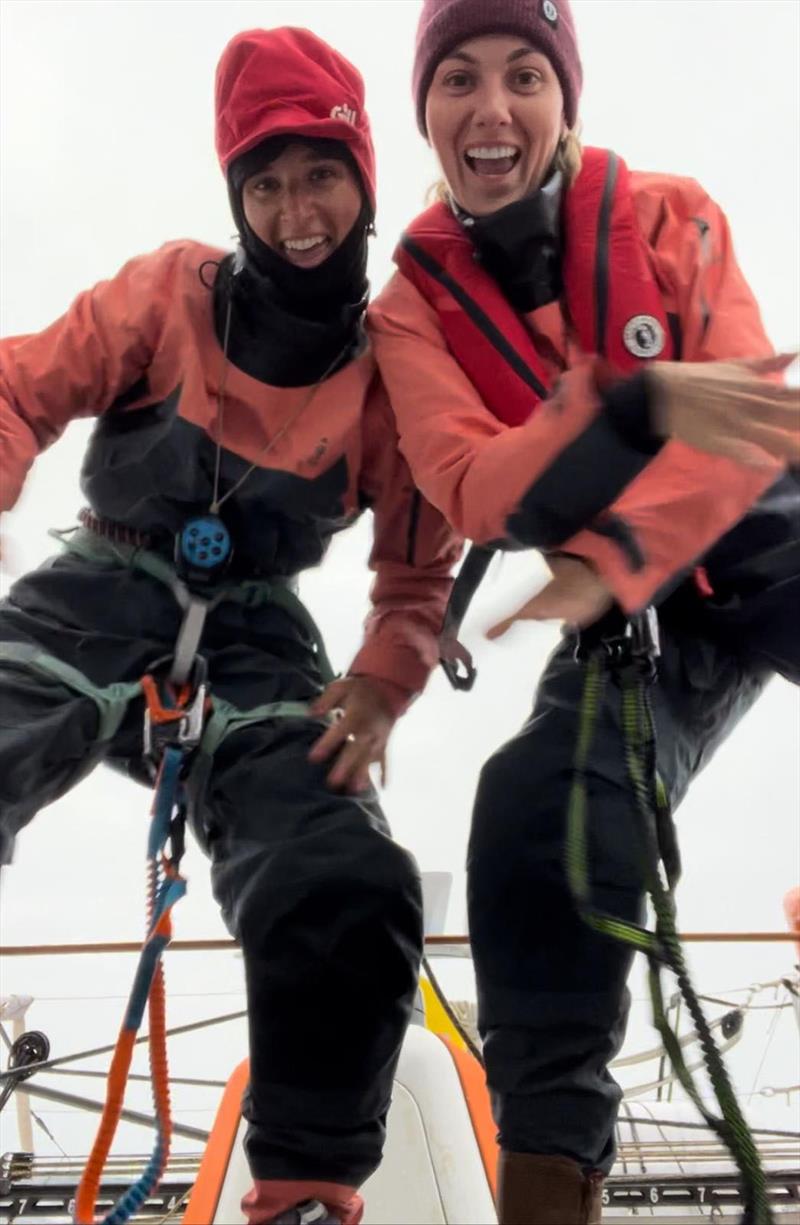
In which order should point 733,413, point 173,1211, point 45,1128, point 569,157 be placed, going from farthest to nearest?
point 45,1128
point 173,1211
point 569,157
point 733,413

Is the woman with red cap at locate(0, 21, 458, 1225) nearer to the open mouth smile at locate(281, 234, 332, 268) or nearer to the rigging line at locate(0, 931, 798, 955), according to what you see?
the open mouth smile at locate(281, 234, 332, 268)

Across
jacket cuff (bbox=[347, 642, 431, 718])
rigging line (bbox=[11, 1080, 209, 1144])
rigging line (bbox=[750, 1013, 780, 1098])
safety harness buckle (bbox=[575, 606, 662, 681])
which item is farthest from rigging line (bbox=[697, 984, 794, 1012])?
safety harness buckle (bbox=[575, 606, 662, 681])

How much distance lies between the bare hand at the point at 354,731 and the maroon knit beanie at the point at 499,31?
58 cm

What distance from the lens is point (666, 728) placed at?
838 millimetres

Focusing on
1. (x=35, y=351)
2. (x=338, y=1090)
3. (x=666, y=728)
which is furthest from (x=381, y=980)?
(x=35, y=351)

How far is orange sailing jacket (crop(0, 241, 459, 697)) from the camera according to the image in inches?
40.4

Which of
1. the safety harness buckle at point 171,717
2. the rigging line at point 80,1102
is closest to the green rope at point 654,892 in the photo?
A: the safety harness buckle at point 171,717

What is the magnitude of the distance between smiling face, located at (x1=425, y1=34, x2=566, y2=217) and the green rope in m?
0.51

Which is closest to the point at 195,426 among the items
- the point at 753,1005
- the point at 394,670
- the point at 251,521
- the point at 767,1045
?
the point at 251,521

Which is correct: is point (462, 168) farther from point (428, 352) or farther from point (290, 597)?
point (290, 597)

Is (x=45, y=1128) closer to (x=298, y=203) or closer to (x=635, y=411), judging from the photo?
(x=298, y=203)

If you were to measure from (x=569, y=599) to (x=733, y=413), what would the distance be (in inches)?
6.4

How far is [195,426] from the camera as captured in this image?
1.03 metres

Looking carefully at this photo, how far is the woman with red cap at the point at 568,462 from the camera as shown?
71cm
